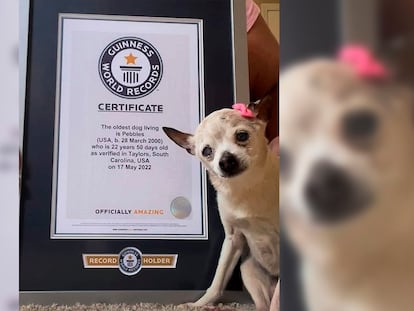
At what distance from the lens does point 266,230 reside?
606 millimetres

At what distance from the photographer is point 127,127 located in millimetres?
639

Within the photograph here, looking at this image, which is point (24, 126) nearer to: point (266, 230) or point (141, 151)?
point (141, 151)

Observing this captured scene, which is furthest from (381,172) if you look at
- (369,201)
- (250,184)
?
(250,184)

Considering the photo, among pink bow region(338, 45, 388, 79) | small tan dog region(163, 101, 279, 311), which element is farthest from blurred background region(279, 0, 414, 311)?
small tan dog region(163, 101, 279, 311)

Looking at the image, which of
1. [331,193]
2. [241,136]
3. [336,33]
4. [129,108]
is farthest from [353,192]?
[129,108]

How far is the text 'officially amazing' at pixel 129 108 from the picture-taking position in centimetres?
64

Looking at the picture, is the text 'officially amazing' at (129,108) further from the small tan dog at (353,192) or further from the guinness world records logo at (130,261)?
the small tan dog at (353,192)

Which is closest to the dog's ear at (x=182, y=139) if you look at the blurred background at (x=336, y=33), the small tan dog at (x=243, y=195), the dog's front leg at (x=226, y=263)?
the small tan dog at (x=243, y=195)

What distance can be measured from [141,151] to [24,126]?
14cm

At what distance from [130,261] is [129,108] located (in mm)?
174

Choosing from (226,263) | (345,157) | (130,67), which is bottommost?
(226,263)

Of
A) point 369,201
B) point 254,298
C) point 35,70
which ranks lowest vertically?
point 254,298

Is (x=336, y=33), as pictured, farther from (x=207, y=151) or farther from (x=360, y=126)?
(x=207, y=151)

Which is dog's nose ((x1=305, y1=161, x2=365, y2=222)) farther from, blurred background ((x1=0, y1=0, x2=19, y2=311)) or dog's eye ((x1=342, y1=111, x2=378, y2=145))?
blurred background ((x1=0, y1=0, x2=19, y2=311))
